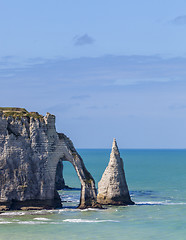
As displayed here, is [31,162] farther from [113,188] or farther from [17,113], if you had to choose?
[113,188]

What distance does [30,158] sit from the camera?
252 feet

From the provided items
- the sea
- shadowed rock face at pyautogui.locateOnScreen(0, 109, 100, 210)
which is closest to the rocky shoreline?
shadowed rock face at pyautogui.locateOnScreen(0, 109, 100, 210)

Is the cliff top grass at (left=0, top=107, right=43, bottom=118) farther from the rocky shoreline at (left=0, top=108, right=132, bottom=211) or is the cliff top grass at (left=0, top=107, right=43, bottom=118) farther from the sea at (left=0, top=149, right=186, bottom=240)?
the sea at (left=0, top=149, right=186, bottom=240)

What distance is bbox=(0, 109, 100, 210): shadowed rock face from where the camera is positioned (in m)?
76.1

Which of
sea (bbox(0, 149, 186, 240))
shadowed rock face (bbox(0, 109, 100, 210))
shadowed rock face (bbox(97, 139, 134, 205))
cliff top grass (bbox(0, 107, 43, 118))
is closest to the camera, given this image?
sea (bbox(0, 149, 186, 240))

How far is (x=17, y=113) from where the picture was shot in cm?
7894

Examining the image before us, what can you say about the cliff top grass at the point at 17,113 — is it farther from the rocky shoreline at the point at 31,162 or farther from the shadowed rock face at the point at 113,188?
the shadowed rock face at the point at 113,188

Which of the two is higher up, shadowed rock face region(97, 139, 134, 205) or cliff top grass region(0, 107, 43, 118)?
cliff top grass region(0, 107, 43, 118)

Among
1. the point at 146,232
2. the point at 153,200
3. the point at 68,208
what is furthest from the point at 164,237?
the point at 153,200

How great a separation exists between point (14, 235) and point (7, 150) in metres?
16.7

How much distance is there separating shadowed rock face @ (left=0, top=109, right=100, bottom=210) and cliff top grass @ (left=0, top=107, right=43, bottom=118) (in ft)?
0.79

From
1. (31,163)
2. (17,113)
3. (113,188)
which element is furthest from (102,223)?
(17,113)

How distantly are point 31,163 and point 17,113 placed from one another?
7100 millimetres

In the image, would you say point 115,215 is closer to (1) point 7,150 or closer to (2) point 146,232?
(2) point 146,232
